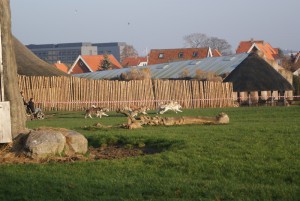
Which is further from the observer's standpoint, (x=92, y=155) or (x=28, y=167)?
(x=92, y=155)

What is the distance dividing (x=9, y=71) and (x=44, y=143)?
2.28 m

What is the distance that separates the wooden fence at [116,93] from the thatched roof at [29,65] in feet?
9.15

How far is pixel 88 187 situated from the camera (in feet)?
29.2

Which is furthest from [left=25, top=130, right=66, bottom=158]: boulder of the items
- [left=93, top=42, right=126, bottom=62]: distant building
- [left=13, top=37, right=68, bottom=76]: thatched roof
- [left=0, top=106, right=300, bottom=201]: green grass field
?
[left=93, top=42, right=126, bottom=62]: distant building

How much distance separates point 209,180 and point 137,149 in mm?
5438

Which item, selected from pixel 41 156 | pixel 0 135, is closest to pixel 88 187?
pixel 41 156

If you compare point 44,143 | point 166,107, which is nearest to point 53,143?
point 44,143

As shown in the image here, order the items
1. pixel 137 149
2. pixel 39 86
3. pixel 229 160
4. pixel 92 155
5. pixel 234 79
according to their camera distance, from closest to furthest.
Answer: pixel 229 160
pixel 92 155
pixel 137 149
pixel 39 86
pixel 234 79

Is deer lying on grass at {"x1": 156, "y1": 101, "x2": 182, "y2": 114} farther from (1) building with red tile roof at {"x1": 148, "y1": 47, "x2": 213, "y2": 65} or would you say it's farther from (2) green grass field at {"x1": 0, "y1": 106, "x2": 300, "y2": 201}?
(1) building with red tile roof at {"x1": 148, "y1": 47, "x2": 213, "y2": 65}

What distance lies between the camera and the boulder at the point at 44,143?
1231 centimetres

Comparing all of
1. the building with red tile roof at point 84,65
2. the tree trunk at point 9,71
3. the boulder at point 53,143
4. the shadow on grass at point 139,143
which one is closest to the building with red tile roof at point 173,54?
the building with red tile roof at point 84,65

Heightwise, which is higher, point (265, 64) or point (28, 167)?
point (265, 64)

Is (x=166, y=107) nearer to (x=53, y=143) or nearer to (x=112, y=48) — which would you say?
(x=53, y=143)

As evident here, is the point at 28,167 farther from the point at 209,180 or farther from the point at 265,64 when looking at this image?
the point at 265,64
